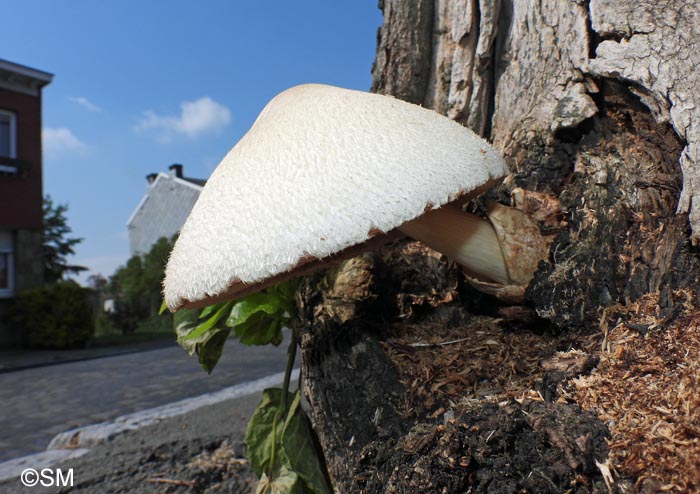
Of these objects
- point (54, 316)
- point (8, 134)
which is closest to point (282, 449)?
point (54, 316)

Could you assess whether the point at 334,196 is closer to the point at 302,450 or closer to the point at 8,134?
the point at 302,450

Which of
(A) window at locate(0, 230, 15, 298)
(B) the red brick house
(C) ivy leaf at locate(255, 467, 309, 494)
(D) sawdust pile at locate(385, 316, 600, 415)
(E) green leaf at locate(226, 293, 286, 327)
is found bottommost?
(C) ivy leaf at locate(255, 467, 309, 494)

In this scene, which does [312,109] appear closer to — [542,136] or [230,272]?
[230,272]

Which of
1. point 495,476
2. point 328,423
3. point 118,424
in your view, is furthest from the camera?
point 118,424

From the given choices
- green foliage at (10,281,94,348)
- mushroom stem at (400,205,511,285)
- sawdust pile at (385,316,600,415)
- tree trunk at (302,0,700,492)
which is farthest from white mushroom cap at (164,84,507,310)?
green foliage at (10,281,94,348)

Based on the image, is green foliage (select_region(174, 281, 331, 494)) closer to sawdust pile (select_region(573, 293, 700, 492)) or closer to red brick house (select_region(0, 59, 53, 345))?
sawdust pile (select_region(573, 293, 700, 492))

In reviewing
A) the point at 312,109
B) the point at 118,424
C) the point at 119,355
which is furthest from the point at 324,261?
the point at 119,355

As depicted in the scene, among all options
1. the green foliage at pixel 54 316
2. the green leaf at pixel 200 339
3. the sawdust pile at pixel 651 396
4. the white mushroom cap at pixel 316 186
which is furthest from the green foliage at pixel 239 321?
the green foliage at pixel 54 316
